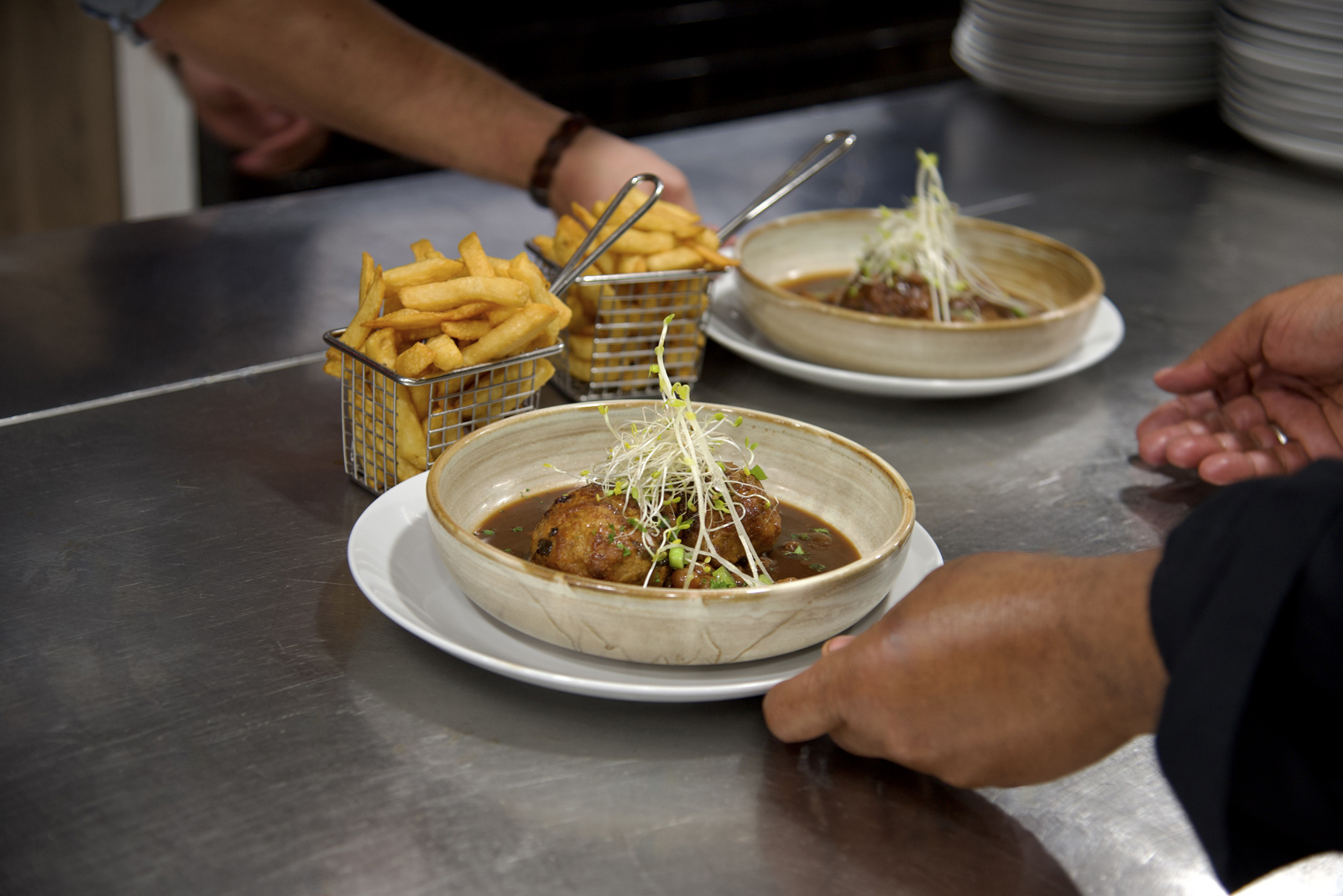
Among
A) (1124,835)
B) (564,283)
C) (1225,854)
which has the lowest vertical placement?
(1124,835)

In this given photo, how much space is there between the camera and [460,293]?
1.41 m

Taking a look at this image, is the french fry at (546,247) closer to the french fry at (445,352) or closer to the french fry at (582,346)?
the french fry at (582,346)

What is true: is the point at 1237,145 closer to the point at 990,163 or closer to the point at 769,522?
the point at 990,163

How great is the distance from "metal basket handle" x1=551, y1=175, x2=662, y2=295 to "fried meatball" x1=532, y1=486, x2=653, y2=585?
20.1 inches

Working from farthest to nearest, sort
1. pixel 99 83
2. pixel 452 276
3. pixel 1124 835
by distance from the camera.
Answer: pixel 99 83, pixel 452 276, pixel 1124 835

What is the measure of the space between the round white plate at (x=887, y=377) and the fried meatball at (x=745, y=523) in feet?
1.91

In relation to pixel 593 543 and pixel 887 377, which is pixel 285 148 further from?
pixel 593 543

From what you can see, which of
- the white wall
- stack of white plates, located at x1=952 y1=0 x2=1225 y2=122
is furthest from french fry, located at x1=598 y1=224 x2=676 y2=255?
the white wall

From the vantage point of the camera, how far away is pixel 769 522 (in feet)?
4.08

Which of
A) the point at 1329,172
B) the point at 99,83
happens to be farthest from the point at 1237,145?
the point at 99,83

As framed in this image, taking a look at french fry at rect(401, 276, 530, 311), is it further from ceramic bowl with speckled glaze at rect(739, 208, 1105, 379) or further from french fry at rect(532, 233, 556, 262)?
ceramic bowl with speckled glaze at rect(739, 208, 1105, 379)

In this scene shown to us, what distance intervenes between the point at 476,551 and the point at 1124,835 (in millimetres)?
636

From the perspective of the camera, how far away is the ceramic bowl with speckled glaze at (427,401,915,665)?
1.04 meters

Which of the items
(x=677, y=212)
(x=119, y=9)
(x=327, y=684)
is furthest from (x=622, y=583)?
(x=119, y=9)
